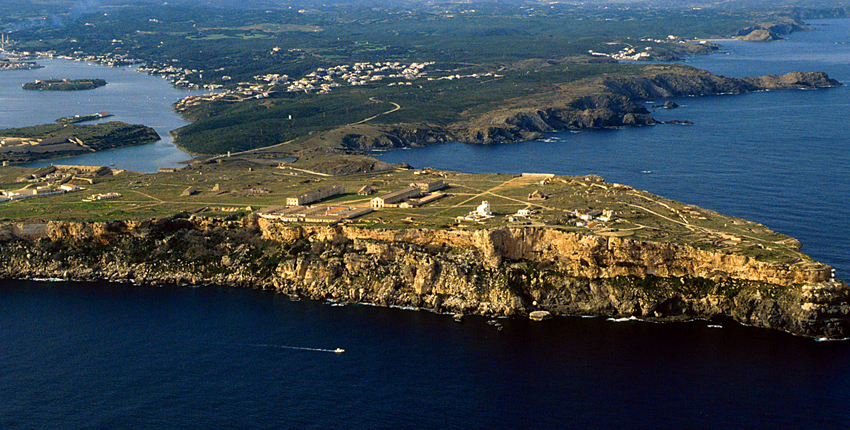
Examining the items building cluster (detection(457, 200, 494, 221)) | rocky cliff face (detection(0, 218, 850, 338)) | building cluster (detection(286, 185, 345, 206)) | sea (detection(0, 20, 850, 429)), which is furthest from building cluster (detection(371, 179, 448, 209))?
sea (detection(0, 20, 850, 429))

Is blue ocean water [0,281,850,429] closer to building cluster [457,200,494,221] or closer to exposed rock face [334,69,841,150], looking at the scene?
building cluster [457,200,494,221]

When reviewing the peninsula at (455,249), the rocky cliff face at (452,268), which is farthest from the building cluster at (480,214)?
the rocky cliff face at (452,268)

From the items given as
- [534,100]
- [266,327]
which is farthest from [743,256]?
[534,100]

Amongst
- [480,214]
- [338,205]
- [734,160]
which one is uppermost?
→ [480,214]

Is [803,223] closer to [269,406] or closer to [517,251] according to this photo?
[517,251]

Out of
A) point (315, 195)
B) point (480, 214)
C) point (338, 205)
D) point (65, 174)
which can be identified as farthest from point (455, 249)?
point (65, 174)

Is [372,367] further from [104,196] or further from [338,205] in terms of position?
[104,196]
